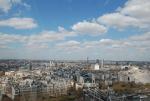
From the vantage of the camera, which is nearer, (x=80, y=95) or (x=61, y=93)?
(x=80, y=95)

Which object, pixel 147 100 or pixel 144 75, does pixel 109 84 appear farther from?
pixel 147 100

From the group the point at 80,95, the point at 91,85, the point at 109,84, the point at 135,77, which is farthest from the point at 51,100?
the point at 135,77

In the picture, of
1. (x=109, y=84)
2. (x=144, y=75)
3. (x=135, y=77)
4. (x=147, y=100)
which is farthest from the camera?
(x=144, y=75)

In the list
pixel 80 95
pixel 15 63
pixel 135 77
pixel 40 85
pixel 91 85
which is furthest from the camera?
pixel 15 63

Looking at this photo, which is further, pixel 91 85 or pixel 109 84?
pixel 109 84

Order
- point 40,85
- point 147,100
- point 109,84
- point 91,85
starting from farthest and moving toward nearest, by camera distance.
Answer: point 109,84, point 91,85, point 40,85, point 147,100

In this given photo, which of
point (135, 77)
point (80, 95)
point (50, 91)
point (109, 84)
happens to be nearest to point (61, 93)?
point (50, 91)

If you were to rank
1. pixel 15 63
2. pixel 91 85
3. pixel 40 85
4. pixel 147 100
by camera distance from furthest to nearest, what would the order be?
pixel 15 63 < pixel 91 85 < pixel 40 85 < pixel 147 100

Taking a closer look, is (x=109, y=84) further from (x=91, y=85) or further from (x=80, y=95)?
(x=80, y=95)
